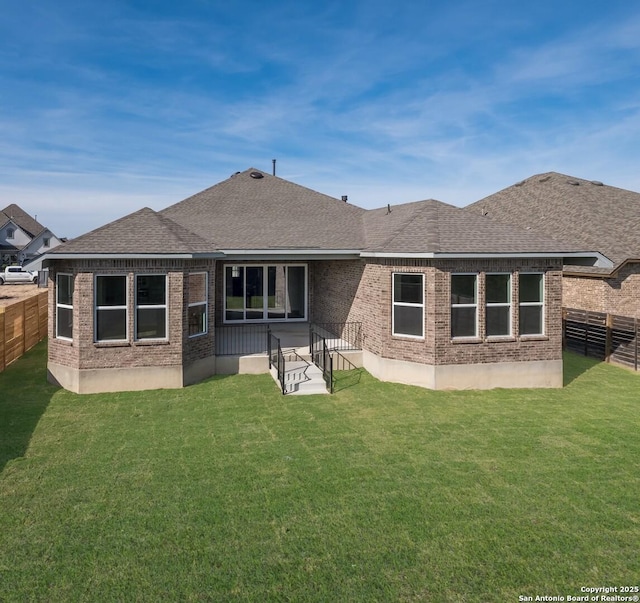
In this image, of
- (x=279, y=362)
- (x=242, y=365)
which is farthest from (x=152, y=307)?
(x=279, y=362)

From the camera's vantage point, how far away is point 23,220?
59812 millimetres

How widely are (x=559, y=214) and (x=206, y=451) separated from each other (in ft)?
60.1

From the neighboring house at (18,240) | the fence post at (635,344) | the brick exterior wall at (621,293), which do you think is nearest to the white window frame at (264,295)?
the brick exterior wall at (621,293)

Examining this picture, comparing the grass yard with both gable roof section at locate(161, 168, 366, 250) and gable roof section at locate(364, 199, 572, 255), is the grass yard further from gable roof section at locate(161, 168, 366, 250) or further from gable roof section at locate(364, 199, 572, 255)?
gable roof section at locate(161, 168, 366, 250)

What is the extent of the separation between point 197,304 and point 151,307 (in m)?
1.19

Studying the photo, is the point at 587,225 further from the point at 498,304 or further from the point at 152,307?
the point at 152,307

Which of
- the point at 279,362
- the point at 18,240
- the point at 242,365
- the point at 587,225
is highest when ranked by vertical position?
the point at 18,240

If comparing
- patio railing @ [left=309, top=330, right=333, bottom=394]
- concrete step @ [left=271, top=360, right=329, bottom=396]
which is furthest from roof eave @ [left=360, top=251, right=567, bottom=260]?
concrete step @ [left=271, top=360, right=329, bottom=396]

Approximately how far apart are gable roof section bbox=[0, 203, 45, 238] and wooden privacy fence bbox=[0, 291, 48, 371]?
153ft

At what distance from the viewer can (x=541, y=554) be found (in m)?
5.00

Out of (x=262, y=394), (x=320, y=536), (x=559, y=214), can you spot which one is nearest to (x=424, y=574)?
(x=320, y=536)

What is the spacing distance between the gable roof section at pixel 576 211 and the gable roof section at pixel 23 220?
55.9 meters

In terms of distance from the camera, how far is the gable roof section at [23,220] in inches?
2273

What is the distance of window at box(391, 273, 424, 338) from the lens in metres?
11.7
